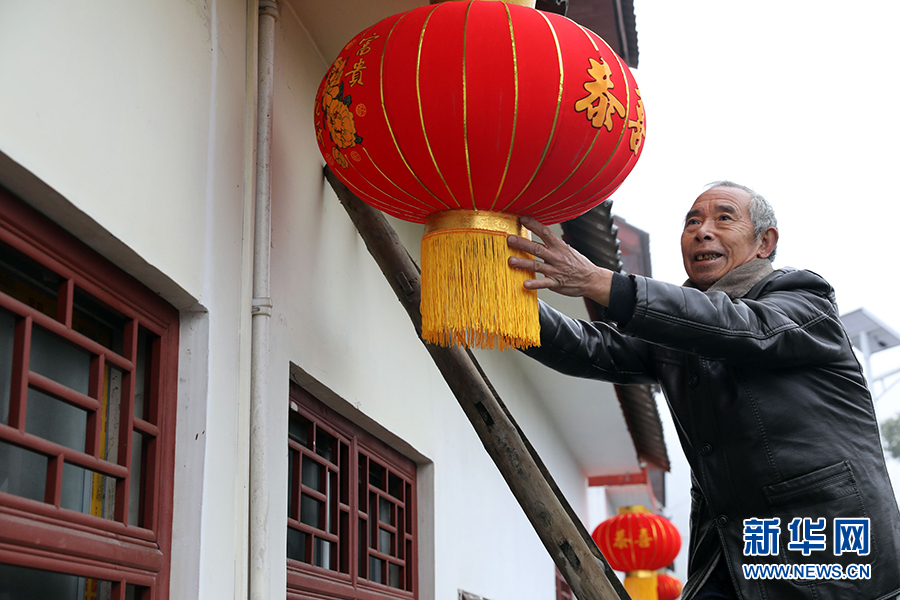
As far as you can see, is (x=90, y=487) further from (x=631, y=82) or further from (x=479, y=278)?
(x=631, y=82)

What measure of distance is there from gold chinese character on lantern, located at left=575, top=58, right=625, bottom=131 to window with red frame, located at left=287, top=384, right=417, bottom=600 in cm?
147

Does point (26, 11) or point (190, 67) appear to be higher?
point (190, 67)

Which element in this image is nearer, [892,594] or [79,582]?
[79,582]

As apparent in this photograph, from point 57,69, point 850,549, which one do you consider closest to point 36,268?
point 57,69

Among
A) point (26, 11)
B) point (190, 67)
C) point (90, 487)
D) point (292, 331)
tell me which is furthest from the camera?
point (292, 331)

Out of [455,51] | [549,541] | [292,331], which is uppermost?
[455,51]

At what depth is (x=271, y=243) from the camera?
2799mm

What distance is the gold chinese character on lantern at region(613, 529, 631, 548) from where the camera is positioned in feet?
30.5

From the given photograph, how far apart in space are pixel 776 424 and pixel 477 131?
1.02 m

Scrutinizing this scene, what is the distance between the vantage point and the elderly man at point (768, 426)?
209cm

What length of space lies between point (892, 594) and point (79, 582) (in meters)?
1.81

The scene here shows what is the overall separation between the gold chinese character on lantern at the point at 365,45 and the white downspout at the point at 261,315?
2.16 feet

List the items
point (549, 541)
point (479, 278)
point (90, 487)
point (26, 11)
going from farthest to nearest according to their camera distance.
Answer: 1. point (549, 541)
2. point (479, 278)
3. point (90, 487)
4. point (26, 11)

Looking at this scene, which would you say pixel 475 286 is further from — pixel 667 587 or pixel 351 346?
pixel 667 587
